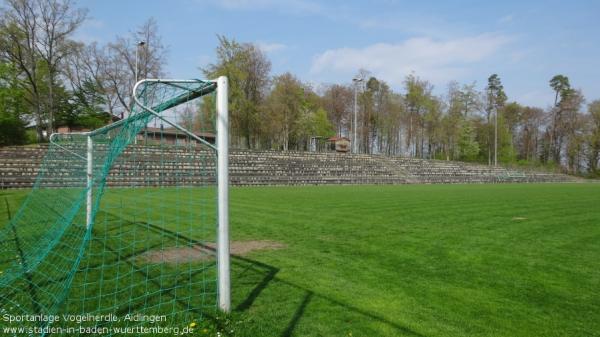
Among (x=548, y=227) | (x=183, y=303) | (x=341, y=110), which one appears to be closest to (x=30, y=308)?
(x=183, y=303)

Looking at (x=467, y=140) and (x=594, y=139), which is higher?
(x=594, y=139)

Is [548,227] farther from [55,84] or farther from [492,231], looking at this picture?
[55,84]

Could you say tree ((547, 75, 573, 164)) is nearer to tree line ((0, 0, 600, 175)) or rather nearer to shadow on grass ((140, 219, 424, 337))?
tree line ((0, 0, 600, 175))

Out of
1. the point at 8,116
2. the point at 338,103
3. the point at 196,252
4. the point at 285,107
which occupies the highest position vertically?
the point at 338,103

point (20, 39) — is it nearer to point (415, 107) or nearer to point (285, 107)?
point (285, 107)

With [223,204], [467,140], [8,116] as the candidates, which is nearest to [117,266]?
[223,204]

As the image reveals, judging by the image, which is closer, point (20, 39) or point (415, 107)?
point (20, 39)

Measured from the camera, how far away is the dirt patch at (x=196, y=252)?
20.0ft

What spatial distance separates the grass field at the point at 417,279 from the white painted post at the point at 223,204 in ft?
0.85

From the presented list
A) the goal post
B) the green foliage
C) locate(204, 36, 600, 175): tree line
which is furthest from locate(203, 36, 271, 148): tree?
the goal post

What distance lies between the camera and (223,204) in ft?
12.5

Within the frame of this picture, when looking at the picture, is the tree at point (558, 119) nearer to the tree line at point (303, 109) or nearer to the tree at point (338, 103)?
the tree line at point (303, 109)

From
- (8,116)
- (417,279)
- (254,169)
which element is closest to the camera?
(417,279)

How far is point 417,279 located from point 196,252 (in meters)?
3.57
